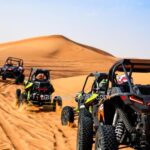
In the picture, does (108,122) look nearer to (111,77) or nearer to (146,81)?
(111,77)

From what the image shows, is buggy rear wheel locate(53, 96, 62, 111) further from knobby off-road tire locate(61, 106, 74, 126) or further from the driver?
knobby off-road tire locate(61, 106, 74, 126)

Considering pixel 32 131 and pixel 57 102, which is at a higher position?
pixel 57 102

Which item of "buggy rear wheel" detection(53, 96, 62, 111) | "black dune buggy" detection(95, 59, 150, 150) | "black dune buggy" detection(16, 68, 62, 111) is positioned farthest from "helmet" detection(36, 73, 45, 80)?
"black dune buggy" detection(95, 59, 150, 150)

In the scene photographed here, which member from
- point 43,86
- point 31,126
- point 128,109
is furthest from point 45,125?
point 128,109

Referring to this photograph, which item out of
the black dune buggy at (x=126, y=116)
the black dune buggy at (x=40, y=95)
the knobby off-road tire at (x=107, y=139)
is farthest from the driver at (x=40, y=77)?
the knobby off-road tire at (x=107, y=139)

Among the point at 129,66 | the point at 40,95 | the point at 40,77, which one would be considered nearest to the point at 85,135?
the point at 129,66

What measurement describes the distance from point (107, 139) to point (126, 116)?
524mm

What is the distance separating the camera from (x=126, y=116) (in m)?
6.39

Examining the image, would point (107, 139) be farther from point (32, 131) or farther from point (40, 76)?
point (40, 76)

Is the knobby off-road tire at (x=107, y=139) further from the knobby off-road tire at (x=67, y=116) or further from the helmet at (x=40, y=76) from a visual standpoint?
the helmet at (x=40, y=76)

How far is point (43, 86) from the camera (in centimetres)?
1529

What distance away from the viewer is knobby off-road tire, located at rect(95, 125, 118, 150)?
6.02 m

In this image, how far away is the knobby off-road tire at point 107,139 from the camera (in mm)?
6023

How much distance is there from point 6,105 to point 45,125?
188 inches
